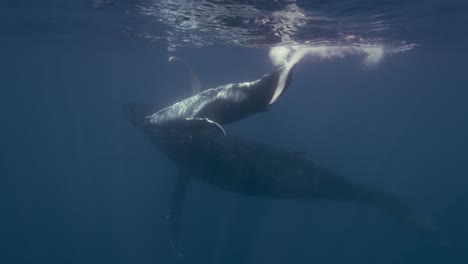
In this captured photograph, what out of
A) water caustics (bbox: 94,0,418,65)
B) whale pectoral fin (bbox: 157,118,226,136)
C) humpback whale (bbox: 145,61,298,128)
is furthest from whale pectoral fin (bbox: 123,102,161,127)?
water caustics (bbox: 94,0,418,65)

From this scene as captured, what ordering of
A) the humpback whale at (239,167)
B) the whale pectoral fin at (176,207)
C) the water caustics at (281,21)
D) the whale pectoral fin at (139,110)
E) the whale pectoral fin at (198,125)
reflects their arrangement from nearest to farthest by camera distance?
the whale pectoral fin at (198,125)
the humpback whale at (239,167)
the whale pectoral fin at (139,110)
the whale pectoral fin at (176,207)
the water caustics at (281,21)

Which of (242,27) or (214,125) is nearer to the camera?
(214,125)

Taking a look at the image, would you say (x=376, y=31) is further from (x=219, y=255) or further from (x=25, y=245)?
(x=25, y=245)

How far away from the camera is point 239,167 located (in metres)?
11.9

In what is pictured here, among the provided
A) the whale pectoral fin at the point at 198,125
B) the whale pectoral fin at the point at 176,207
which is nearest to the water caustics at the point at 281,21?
the whale pectoral fin at the point at 176,207

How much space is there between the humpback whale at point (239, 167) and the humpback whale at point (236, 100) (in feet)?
1.41

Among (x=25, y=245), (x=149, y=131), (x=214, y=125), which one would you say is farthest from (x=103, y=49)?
(x=214, y=125)

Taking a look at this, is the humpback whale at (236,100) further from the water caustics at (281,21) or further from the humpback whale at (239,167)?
the water caustics at (281,21)

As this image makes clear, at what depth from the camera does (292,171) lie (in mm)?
12797

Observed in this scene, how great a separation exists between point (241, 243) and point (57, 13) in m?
19.3

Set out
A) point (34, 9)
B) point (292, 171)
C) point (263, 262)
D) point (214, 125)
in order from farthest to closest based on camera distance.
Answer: point (263, 262) → point (34, 9) → point (292, 171) → point (214, 125)

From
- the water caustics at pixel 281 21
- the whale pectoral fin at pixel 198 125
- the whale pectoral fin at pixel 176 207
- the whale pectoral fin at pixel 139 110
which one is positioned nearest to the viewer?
the whale pectoral fin at pixel 198 125

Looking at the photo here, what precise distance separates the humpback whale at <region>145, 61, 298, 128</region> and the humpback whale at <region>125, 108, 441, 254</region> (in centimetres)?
43

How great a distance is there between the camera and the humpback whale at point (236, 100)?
9.00 m
